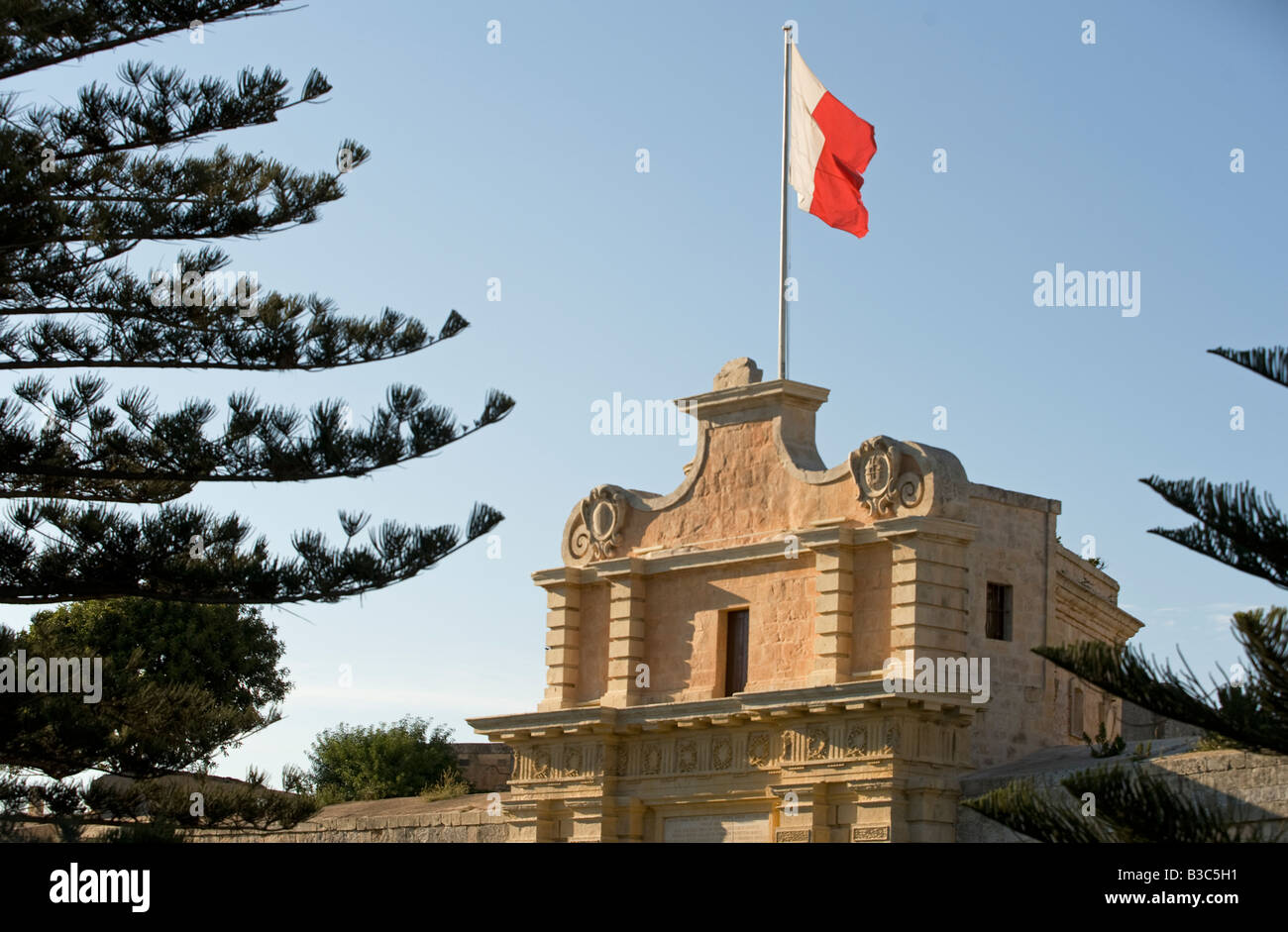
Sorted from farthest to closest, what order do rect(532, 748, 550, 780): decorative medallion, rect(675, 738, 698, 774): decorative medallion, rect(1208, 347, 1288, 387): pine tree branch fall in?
1. rect(532, 748, 550, 780): decorative medallion
2. rect(675, 738, 698, 774): decorative medallion
3. rect(1208, 347, 1288, 387): pine tree branch

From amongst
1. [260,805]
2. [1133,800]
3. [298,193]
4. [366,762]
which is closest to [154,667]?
[366,762]

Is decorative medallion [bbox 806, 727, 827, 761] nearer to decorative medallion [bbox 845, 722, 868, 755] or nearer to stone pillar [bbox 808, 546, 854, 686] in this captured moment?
decorative medallion [bbox 845, 722, 868, 755]

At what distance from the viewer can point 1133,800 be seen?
1087 cm

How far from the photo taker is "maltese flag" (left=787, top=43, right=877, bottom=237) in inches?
993

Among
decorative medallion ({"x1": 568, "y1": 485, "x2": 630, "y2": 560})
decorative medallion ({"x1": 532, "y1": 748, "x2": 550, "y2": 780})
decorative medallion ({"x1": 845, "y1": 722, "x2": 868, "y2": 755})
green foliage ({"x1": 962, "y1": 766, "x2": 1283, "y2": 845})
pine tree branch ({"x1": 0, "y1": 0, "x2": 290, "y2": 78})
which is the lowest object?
decorative medallion ({"x1": 532, "y1": 748, "x2": 550, "y2": 780})

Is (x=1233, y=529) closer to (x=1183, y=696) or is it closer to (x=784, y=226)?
(x=1183, y=696)

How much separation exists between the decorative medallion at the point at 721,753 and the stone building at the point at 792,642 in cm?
4

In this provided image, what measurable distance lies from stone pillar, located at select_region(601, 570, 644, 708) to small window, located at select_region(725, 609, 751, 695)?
4.59 ft

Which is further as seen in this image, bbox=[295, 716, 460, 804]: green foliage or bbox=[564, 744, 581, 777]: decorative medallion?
bbox=[295, 716, 460, 804]: green foliage

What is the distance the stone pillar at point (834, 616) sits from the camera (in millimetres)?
22859

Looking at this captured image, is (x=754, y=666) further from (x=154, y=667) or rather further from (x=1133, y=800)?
(x=154, y=667)

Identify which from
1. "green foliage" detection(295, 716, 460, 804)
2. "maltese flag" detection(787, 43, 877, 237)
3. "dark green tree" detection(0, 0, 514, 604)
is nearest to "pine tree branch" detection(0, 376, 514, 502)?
"dark green tree" detection(0, 0, 514, 604)

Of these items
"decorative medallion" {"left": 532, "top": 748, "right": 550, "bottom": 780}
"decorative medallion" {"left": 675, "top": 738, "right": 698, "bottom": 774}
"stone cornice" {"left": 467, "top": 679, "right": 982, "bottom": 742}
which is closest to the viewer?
"stone cornice" {"left": 467, "top": 679, "right": 982, "bottom": 742}
